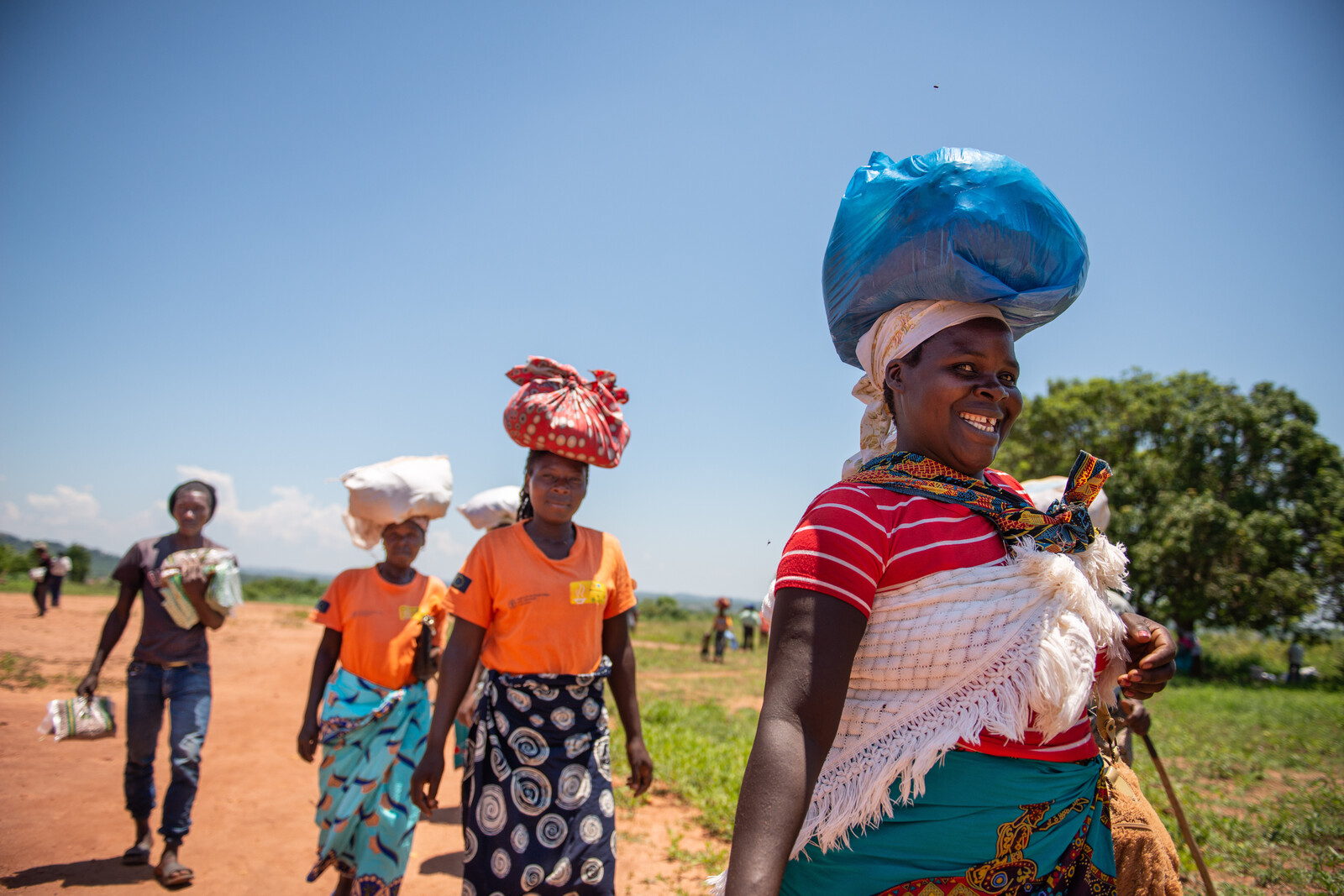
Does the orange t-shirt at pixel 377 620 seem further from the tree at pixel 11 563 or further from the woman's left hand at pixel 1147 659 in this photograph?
the tree at pixel 11 563

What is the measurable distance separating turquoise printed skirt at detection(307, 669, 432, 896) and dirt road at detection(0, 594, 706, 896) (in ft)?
3.09

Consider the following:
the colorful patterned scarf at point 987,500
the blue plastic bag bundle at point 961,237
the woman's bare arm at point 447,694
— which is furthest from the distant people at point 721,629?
the blue plastic bag bundle at point 961,237

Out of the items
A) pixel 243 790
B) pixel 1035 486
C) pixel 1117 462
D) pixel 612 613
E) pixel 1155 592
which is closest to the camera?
pixel 612 613

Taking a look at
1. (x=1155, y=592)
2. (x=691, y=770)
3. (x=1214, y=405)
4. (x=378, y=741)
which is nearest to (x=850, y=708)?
(x=378, y=741)

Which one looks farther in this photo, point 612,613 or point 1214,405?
point 1214,405

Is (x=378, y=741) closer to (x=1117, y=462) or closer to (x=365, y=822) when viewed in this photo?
(x=365, y=822)

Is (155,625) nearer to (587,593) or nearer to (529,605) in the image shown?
(529,605)

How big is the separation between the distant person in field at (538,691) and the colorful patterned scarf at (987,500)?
6.16 ft

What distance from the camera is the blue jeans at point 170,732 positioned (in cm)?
451

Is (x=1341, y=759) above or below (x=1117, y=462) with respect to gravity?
below

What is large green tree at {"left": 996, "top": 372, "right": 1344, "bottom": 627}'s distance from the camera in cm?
1858

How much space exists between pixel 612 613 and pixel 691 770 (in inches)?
152

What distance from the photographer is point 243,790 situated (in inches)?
251

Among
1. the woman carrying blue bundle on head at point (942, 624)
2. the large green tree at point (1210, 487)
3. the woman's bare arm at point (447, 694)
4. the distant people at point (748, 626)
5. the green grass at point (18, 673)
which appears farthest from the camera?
the distant people at point (748, 626)
